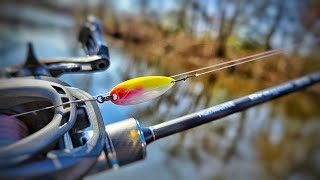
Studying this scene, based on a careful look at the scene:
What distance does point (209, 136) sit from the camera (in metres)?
2.35

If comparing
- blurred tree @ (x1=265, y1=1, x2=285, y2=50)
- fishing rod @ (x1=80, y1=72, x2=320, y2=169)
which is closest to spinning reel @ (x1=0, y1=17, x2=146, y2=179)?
fishing rod @ (x1=80, y1=72, x2=320, y2=169)

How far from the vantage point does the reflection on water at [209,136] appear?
1383 millimetres

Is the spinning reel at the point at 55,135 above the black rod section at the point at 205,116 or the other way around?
above

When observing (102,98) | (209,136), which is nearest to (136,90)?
(102,98)

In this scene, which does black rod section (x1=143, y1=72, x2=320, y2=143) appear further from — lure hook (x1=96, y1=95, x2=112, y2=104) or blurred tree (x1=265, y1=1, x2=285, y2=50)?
blurred tree (x1=265, y1=1, x2=285, y2=50)

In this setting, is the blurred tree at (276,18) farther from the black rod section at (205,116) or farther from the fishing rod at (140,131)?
the fishing rod at (140,131)

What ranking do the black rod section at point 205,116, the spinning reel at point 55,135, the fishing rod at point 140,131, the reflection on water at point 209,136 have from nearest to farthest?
the spinning reel at point 55,135, the fishing rod at point 140,131, the black rod section at point 205,116, the reflection on water at point 209,136

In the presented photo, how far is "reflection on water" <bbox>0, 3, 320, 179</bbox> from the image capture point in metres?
1.38

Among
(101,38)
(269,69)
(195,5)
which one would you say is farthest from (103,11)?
(101,38)

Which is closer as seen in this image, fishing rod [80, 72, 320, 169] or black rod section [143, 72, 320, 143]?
fishing rod [80, 72, 320, 169]

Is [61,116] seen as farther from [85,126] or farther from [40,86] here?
[40,86]

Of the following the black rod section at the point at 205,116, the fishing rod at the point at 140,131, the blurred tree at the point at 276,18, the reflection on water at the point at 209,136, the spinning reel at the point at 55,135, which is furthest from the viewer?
the blurred tree at the point at 276,18

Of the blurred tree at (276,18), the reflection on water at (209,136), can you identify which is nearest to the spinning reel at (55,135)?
the reflection on water at (209,136)

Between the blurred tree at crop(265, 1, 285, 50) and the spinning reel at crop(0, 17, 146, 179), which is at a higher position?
the spinning reel at crop(0, 17, 146, 179)
